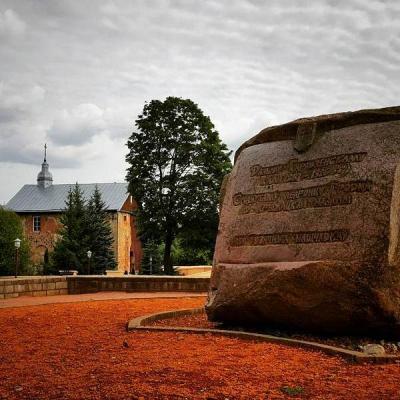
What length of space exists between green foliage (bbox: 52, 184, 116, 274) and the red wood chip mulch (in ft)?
84.3

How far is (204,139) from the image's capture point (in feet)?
103

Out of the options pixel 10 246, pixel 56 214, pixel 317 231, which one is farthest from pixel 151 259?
Answer: pixel 317 231

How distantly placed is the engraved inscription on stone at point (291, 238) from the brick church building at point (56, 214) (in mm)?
35811

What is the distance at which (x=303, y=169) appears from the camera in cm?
712

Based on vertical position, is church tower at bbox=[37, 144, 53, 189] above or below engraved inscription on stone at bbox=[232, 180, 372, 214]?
above

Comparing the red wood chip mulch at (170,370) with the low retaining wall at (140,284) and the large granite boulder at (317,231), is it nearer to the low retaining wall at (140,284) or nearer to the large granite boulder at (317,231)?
the large granite boulder at (317,231)

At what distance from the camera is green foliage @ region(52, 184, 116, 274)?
32250mm

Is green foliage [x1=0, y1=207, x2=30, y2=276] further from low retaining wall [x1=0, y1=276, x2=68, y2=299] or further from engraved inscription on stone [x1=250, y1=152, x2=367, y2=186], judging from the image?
engraved inscription on stone [x1=250, y1=152, x2=367, y2=186]

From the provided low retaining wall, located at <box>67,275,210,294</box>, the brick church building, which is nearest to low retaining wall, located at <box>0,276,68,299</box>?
low retaining wall, located at <box>67,275,210,294</box>

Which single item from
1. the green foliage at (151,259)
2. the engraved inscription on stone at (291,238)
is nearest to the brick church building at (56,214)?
the green foliage at (151,259)

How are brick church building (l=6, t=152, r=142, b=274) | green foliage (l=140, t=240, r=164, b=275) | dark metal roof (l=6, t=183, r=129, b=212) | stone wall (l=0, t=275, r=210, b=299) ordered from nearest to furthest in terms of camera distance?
stone wall (l=0, t=275, r=210, b=299) < green foliage (l=140, t=240, r=164, b=275) < brick church building (l=6, t=152, r=142, b=274) < dark metal roof (l=6, t=183, r=129, b=212)

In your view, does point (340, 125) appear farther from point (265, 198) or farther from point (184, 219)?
point (184, 219)

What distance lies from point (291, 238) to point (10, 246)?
28.9 meters

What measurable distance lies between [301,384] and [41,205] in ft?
144
